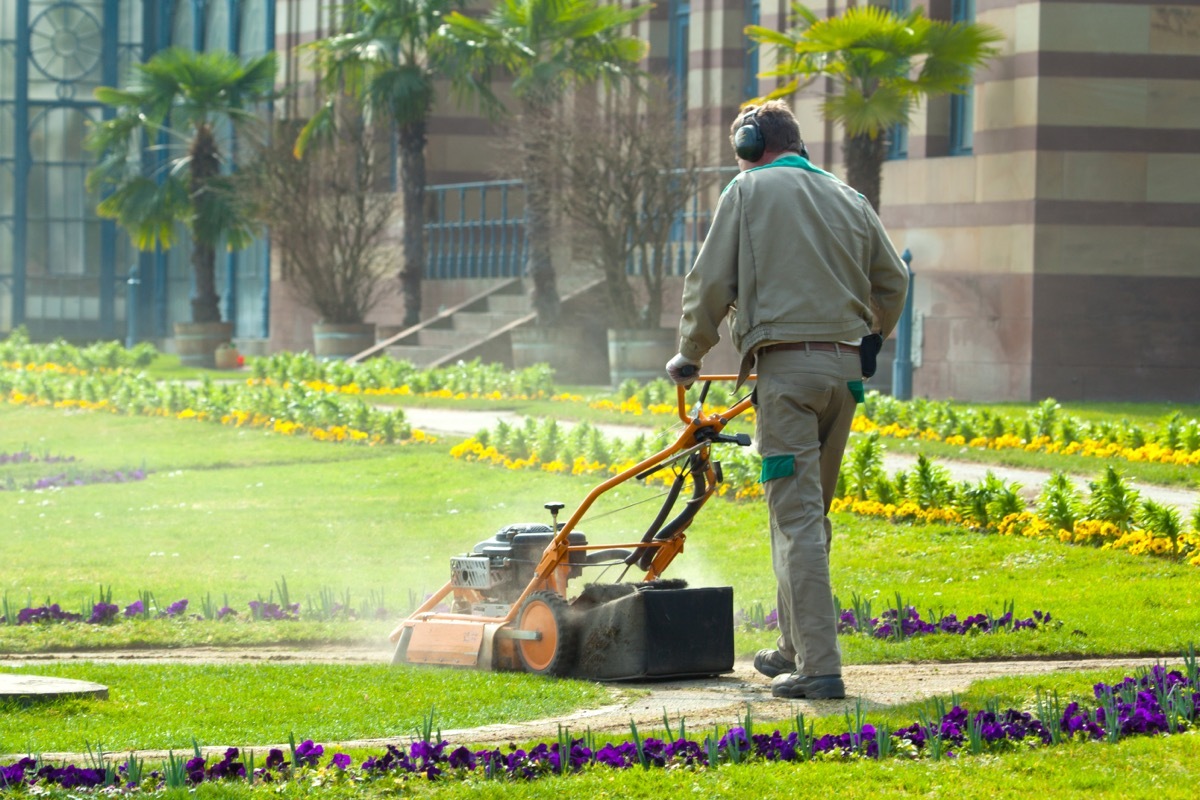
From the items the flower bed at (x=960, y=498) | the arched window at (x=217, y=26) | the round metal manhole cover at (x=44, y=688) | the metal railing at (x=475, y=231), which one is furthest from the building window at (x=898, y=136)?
the arched window at (x=217, y=26)

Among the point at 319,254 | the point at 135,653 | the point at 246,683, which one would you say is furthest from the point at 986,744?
the point at 319,254

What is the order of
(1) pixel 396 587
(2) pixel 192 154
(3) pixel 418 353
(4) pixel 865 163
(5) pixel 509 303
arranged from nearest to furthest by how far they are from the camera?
1. (1) pixel 396 587
2. (4) pixel 865 163
3. (3) pixel 418 353
4. (5) pixel 509 303
5. (2) pixel 192 154

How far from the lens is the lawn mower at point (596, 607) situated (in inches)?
293

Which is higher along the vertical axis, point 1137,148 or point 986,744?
point 1137,148

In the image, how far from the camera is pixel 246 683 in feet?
24.6

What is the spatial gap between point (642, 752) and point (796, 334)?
1.95 metres

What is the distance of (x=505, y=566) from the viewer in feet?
26.6

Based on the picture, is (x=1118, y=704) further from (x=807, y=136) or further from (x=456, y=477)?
(x=807, y=136)

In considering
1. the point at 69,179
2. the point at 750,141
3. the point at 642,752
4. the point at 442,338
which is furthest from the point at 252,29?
the point at 642,752

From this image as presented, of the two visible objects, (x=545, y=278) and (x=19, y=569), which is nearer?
(x=19, y=569)

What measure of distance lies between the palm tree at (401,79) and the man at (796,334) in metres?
22.5

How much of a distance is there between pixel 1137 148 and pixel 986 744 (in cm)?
1621

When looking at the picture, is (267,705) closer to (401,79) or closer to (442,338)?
(442,338)

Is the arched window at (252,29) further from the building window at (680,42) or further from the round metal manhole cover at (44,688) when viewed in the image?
the round metal manhole cover at (44,688)
